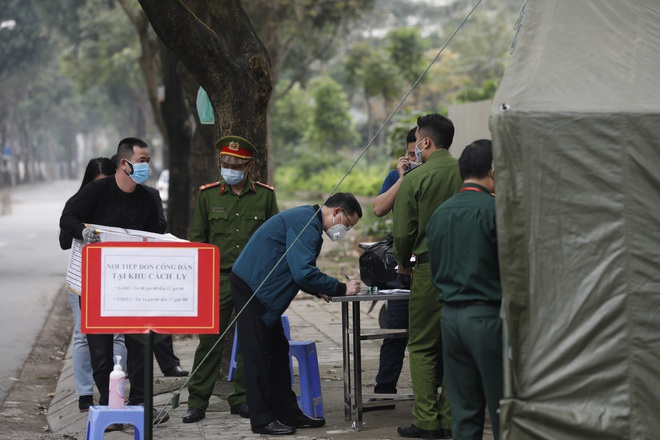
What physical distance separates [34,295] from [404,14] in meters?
71.6

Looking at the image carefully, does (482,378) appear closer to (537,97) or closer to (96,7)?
(537,97)

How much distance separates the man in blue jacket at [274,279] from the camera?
22.0ft

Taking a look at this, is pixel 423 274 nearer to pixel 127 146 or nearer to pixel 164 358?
pixel 127 146

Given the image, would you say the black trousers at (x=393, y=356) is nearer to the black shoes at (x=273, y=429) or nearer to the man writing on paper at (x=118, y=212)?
the black shoes at (x=273, y=429)

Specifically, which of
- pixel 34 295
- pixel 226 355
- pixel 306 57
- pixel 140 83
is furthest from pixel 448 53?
pixel 226 355

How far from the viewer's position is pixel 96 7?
3859cm

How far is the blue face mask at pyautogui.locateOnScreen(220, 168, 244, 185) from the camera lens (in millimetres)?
7531

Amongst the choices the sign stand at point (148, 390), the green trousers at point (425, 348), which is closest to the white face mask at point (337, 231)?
the green trousers at point (425, 348)

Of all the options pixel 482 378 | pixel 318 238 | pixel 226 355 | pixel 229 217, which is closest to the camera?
pixel 482 378

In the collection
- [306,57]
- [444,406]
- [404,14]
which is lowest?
[444,406]

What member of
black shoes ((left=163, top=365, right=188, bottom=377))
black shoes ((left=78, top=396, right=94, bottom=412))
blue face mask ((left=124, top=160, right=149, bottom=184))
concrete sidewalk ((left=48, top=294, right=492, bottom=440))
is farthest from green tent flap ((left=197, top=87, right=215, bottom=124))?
black shoes ((left=78, top=396, right=94, bottom=412))

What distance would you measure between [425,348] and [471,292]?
4.70 ft

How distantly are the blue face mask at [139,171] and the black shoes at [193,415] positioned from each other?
162cm

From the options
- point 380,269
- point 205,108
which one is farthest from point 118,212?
point 205,108
